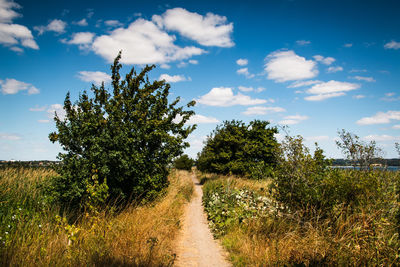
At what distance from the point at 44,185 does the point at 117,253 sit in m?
4.01

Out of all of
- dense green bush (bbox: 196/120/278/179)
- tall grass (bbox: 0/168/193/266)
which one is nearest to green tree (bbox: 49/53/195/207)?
tall grass (bbox: 0/168/193/266)

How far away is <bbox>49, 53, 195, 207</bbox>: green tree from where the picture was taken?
21.2 feet

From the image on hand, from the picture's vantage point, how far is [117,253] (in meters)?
4.23

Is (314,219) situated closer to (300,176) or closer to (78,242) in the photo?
(300,176)

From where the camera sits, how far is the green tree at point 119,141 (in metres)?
6.47

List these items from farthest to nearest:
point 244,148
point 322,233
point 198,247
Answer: point 244,148 → point 198,247 → point 322,233

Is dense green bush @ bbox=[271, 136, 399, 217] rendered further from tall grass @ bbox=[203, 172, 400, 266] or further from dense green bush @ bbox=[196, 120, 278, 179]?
dense green bush @ bbox=[196, 120, 278, 179]

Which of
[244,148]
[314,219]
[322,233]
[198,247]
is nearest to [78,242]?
[198,247]

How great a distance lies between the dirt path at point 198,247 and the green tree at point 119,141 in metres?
2.02

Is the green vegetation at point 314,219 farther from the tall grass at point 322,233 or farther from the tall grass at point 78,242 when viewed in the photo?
the tall grass at point 78,242

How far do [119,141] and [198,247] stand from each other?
13.3 feet

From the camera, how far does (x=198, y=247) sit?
6164 mm

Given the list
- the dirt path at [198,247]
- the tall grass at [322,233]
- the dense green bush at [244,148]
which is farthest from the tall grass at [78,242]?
the dense green bush at [244,148]

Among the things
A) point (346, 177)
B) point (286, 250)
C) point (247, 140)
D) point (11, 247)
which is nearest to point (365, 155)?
point (346, 177)
